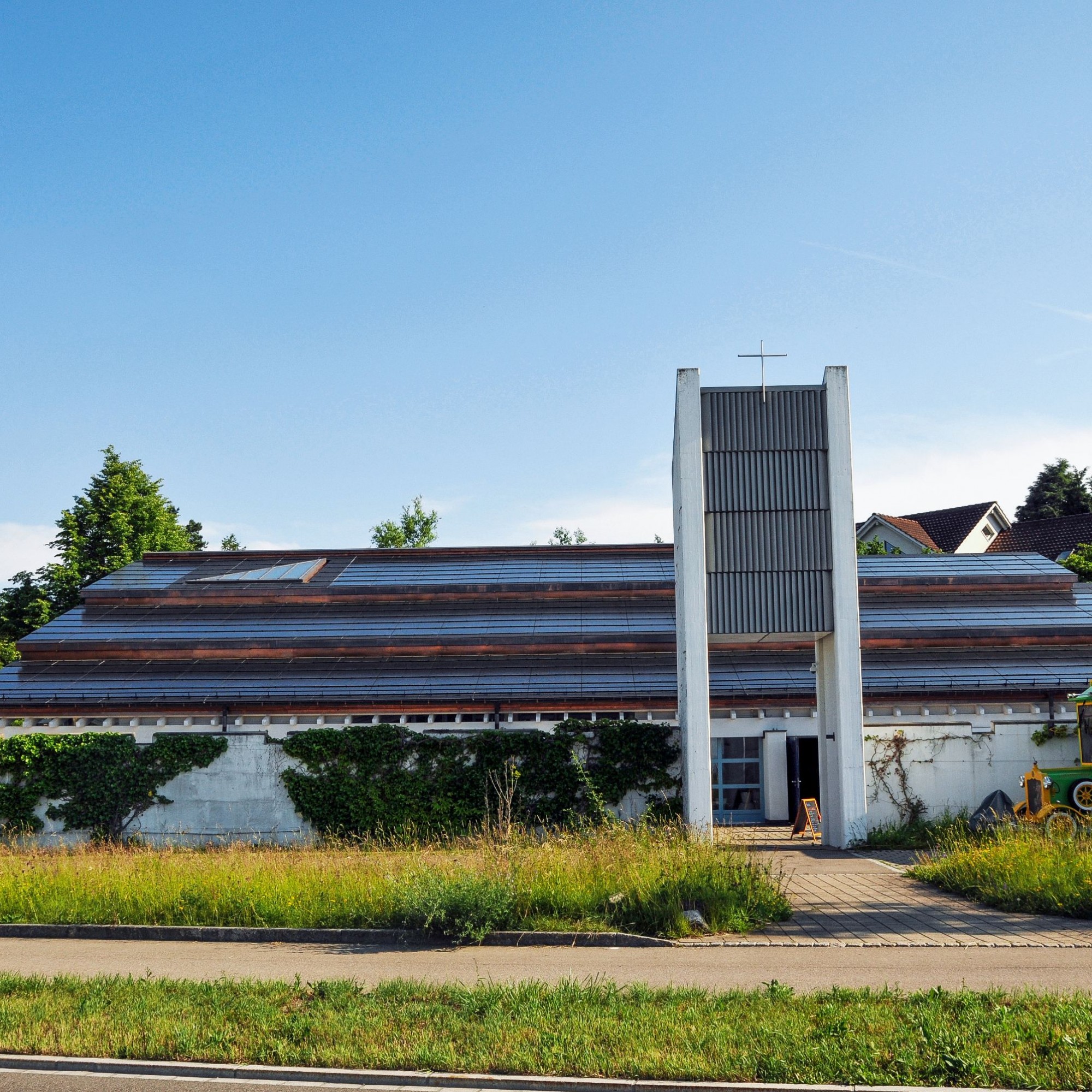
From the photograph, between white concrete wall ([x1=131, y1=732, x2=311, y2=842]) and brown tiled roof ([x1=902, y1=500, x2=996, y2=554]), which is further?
brown tiled roof ([x1=902, y1=500, x2=996, y2=554])

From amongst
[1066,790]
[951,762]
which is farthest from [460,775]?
[1066,790]

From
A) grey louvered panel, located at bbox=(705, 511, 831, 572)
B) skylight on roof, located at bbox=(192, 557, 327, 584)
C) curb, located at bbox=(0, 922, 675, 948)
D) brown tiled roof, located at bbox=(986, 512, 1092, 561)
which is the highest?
brown tiled roof, located at bbox=(986, 512, 1092, 561)

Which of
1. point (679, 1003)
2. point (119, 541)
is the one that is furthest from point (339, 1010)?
point (119, 541)

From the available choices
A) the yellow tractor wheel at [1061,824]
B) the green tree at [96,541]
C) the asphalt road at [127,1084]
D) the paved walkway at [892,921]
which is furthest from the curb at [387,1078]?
the green tree at [96,541]

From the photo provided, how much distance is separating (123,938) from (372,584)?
22.7 metres

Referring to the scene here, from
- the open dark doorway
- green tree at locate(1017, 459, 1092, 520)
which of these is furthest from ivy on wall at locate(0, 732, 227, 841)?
green tree at locate(1017, 459, 1092, 520)

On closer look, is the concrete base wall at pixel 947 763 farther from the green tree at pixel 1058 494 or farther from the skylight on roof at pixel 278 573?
the green tree at pixel 1058 494

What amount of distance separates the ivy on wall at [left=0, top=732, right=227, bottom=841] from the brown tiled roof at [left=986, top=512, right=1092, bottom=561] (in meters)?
48.2

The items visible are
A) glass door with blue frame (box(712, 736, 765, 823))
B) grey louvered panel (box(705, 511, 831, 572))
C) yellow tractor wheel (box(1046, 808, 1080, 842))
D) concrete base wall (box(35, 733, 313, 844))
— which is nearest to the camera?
yellow tractor wheel (box(1046, 808, 1080, 842))

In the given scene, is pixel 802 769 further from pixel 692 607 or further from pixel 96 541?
pixel 96 541

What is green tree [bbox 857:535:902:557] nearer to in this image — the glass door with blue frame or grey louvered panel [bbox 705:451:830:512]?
the glass door with blue frame

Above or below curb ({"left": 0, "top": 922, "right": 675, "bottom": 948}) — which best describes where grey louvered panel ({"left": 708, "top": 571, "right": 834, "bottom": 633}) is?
above

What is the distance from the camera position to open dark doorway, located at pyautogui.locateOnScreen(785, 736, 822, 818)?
27875 mm

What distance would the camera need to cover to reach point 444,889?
12133mm
